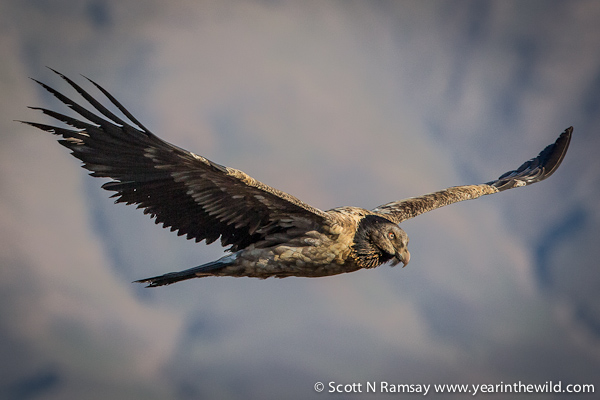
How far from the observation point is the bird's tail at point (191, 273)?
7.75 m

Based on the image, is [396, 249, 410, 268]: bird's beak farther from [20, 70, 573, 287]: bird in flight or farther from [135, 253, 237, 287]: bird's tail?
[135, 253, 237, 287]: bird's tail

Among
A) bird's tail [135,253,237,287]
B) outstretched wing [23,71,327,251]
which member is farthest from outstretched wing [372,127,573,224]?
bird's tail [135,253,237,287]

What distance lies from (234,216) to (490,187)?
576cm

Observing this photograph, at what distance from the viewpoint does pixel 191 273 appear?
25.3 feet

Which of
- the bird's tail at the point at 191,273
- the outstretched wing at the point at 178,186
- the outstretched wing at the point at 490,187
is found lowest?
the bird's tail at the point at 191,273

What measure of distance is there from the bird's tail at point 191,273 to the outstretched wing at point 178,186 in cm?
24

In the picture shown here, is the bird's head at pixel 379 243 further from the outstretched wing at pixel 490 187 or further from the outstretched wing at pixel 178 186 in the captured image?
the outstretched wing at pixel 490 187

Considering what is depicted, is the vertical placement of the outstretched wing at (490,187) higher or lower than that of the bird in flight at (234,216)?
higher

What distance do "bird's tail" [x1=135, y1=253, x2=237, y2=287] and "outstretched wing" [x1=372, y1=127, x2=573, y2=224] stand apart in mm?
2616

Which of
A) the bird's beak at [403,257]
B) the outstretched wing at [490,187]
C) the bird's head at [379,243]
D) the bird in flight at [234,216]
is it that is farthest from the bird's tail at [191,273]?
the outstretched wing at [490,187]

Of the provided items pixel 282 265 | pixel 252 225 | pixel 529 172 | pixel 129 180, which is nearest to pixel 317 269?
pixel 282 265

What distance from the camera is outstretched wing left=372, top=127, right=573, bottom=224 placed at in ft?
32.3

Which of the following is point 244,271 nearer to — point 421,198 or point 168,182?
point 168,182

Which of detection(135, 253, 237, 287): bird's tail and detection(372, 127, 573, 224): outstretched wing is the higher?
detection(372, 127, 573, 224): outstretched wing
